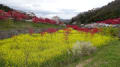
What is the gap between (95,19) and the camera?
32.3 m

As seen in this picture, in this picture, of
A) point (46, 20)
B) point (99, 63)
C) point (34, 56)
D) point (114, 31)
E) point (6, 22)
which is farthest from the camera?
point (46, 20)

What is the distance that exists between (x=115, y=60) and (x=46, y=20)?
16035mm

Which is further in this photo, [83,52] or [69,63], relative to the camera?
[83,52]

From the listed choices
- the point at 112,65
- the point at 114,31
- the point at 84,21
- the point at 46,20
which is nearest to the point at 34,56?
the point at 112,65

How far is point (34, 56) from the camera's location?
16.9 feet

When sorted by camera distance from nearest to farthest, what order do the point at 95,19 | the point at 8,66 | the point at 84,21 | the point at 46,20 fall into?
the point at 8,66
the point at 46,20
the point at 95,19
the point at 84,21

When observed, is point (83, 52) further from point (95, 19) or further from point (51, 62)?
point (95, 19)

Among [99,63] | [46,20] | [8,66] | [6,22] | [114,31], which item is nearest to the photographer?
[8,66]

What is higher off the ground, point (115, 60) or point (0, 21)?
point (0, 21)

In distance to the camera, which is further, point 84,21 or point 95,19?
point 84,21

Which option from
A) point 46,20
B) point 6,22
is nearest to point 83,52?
point 6,22

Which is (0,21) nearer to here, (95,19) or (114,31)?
(114,31)

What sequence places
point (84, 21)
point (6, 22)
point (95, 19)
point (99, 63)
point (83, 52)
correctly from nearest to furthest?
point (99, 63) → point (83, 52) → point (6, 22) → point (95, 19) → point (84, 21)

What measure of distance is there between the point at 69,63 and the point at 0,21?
454 inches
